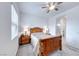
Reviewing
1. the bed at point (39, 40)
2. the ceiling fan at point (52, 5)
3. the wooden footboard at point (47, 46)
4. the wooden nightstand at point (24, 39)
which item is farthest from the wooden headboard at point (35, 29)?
the ceiling fan at point (52, 5)

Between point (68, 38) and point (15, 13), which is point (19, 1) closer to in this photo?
point (15, 13)

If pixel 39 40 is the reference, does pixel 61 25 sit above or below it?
above

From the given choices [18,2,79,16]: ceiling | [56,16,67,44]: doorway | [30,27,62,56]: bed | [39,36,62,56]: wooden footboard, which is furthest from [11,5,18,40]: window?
[56,16,67,44]: doorway

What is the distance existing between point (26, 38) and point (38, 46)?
0.33 m

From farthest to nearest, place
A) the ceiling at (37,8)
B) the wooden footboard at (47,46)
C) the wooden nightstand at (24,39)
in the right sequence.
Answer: the wooden nightstand at (24,39) → the wooden footboard at (47,46) → the ceiling at (37,8)

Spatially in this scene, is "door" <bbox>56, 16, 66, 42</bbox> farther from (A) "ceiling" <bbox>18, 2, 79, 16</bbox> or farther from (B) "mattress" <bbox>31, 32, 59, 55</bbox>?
(B) "mattress" <bbox>31, 32, 59, 55</bbox>

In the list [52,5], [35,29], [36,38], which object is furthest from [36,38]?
[52,5]

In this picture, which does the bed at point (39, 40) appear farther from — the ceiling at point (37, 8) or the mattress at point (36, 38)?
the ceiling at point (37, 8)

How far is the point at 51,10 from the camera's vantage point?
2.14 meters

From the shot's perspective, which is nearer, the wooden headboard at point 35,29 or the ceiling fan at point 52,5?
the ceiling fan at point 52,5

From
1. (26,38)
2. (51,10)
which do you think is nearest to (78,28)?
(51,10)

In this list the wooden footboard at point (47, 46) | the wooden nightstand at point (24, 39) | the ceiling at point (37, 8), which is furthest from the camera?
the wooden nightstand at point (24, 39)

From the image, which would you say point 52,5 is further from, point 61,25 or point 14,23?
point 14,23

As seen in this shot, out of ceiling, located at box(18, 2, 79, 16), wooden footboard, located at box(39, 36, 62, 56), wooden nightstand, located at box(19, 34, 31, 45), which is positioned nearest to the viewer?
ceiling, located at box(18, 2, 79, 16)
